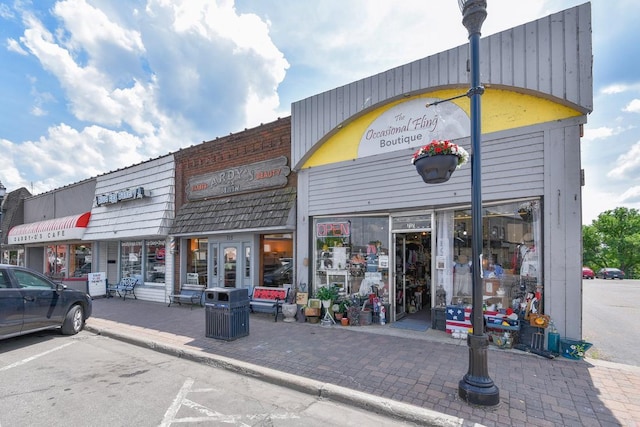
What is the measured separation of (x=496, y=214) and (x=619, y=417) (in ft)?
12.9

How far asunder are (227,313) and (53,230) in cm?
1498

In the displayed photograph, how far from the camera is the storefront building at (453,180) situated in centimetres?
602

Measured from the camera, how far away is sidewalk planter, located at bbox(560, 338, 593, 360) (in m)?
5.71

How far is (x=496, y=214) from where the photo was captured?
7.05 m

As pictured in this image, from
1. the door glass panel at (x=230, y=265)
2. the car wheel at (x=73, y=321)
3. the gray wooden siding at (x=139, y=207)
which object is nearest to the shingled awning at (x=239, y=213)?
the gray wooden siding at (x=139, y=207)

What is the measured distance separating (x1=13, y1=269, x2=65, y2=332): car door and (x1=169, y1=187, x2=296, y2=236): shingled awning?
14.1 feet

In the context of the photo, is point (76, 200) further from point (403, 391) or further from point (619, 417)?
point (619, 417)

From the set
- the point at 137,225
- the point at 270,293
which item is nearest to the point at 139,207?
the point at 137,225

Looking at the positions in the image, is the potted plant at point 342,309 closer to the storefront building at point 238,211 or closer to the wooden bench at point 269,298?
A: the wooden bench at point 269,298

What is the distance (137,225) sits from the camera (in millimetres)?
13344

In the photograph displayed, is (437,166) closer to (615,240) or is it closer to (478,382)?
(478,382)

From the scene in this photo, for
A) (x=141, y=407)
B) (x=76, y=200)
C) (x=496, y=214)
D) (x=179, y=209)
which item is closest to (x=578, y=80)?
(x=496, y=214)

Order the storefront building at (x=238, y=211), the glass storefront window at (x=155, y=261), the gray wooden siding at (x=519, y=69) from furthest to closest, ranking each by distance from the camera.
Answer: the glass storefront window at (x=155, y=261) < the storefront building at (x=238, y=211) < the gray wooden siding at (x=519, y=69)

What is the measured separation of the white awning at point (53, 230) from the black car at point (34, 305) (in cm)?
884
